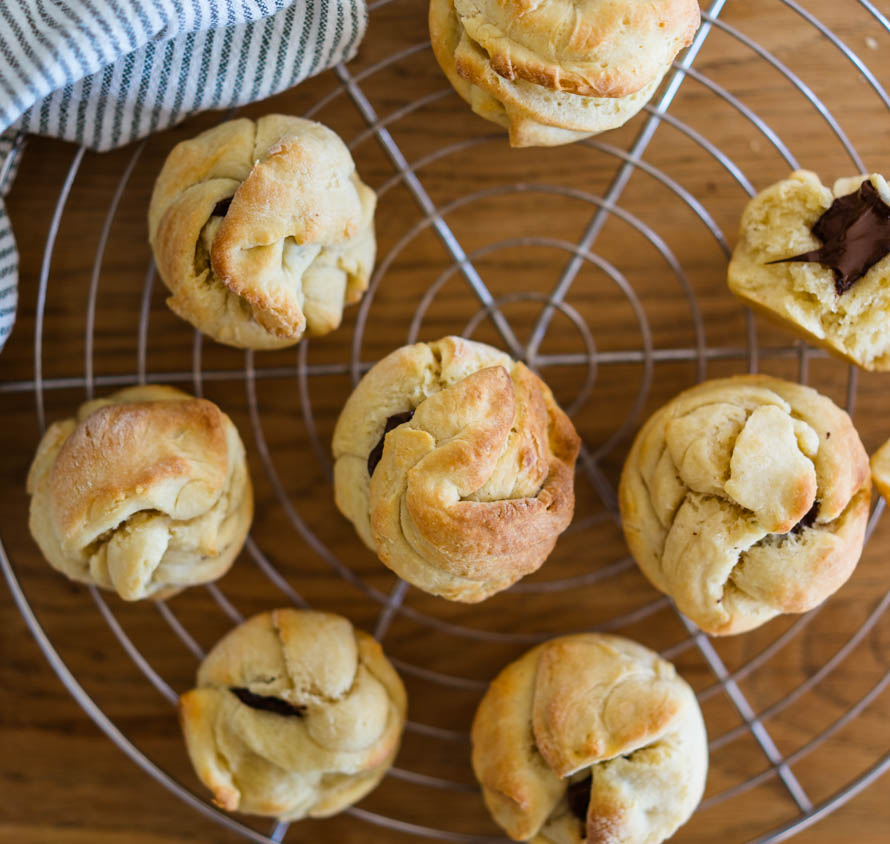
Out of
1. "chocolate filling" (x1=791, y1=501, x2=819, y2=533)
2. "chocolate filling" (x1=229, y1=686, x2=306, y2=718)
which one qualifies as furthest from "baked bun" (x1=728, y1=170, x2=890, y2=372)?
"chocolate filling" (x1=229, y1=686, x2=306, y2=718)

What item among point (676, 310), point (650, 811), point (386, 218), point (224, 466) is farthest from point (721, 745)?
point (386, 218)

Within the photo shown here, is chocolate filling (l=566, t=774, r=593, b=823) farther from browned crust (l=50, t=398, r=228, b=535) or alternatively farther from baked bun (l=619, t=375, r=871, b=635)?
browned crust (l=50, t=398, r=228, b=535)

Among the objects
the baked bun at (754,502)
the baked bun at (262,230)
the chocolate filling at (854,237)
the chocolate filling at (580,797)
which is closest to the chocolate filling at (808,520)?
the baked bun at (754,502)

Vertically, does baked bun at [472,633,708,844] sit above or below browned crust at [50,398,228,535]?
below

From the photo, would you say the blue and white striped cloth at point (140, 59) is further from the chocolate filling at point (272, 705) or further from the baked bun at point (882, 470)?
the baked bun at point (882, 470)

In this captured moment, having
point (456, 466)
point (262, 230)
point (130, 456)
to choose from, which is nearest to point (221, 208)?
point (262, 230)
